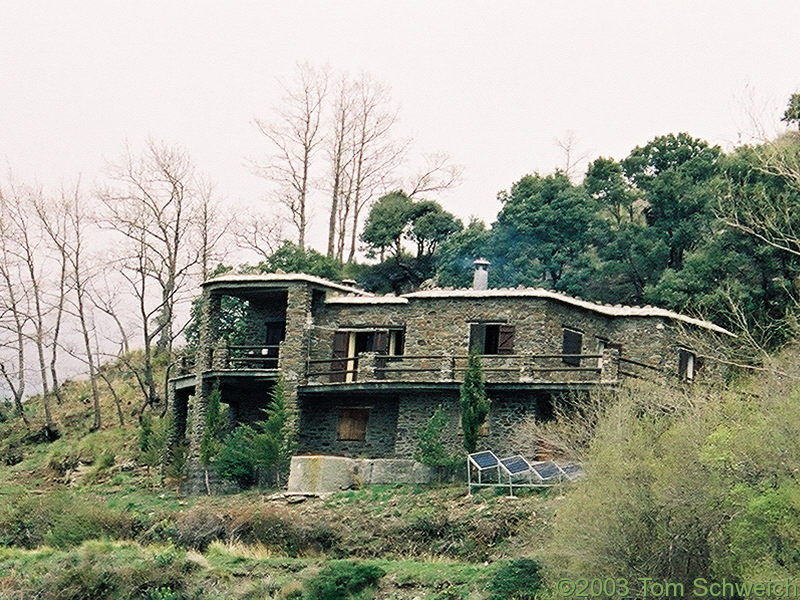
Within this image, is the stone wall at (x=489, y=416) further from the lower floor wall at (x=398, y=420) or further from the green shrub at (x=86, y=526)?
the green shrub at (x=86, y=526)

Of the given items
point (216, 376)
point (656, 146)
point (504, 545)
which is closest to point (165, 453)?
point (216, 376)

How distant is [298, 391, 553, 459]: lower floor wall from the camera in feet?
123

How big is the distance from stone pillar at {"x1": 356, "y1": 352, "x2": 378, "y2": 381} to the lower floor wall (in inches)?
40.2

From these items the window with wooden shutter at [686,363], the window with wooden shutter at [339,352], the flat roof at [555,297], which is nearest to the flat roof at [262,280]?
the window with wooden shutter at [339,352]

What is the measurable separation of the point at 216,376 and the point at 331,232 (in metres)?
22.5

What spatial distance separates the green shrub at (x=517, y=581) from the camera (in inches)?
1062

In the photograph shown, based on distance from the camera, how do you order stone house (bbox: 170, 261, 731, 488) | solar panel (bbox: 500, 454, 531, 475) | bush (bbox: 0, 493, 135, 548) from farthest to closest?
stone house (bbox: 170, 261, 731, 488) < bush (bbox: 0, 493, 135, 548) < solar panel (bbox: 500, 454, 531, 475)

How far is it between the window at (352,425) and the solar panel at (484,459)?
6087 mm

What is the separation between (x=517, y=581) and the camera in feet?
89.4

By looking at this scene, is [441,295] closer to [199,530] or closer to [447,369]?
[447,369]

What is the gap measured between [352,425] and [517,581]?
14.6m

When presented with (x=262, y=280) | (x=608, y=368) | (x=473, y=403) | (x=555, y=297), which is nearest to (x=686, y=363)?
(x=555, y=297)

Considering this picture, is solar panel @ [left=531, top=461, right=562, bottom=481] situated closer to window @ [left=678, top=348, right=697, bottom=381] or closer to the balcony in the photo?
Result: the balcony

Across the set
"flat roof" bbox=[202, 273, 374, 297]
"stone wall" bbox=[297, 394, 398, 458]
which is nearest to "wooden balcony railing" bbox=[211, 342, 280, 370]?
"flat roof" bbox=[202, 273, 374, 297]
